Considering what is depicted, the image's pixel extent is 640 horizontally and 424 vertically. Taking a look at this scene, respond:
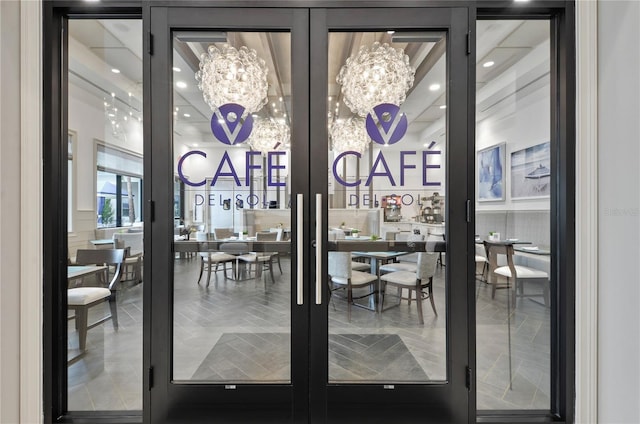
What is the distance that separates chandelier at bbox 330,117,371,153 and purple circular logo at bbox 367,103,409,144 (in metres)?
0.05

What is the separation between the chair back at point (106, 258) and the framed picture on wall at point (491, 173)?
265cm

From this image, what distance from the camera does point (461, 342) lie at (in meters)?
1.51

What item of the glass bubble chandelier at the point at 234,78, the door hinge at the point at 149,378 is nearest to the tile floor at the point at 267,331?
the door hinge at the point at 149,378

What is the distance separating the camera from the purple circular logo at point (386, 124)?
162 centimetres

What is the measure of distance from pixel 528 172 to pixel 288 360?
2.26m

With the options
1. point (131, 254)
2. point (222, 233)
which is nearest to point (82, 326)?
point (131, 254)

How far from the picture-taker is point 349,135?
1.64m

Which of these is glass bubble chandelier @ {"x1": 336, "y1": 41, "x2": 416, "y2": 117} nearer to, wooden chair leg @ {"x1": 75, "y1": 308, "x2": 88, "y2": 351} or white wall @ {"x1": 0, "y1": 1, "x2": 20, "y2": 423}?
white wall @ {"x1": 0, "y1": 1, "x2": 20, "y2": 423}

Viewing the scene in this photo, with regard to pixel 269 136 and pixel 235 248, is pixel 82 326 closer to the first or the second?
pixel 235 248

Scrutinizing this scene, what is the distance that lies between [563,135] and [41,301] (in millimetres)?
3301

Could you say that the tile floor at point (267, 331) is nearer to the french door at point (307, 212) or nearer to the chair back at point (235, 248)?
the french door at point (307, 212)

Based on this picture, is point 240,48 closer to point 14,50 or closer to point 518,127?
point 14,50
